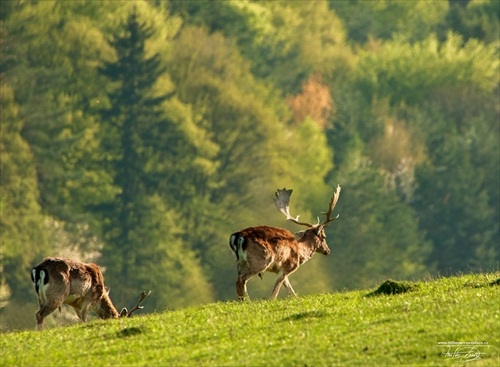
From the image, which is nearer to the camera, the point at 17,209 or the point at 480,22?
the point at 17,209

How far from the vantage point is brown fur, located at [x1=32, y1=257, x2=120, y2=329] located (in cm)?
3228

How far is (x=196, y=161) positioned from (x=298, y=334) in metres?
75.8

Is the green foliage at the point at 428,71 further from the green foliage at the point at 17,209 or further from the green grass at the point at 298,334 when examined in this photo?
the green grass at the point at 298,334

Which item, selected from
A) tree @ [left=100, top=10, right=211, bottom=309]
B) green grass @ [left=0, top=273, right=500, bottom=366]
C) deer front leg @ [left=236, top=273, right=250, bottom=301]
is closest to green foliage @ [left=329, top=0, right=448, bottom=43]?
tree @ [left=100, top=10, right=211, bottom=309]

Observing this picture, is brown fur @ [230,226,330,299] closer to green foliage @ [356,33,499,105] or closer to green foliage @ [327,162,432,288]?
green foliage @ [327,162,432,288]

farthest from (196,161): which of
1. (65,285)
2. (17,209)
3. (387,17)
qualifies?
(387,17)

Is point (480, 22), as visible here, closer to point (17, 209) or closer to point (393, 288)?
point (17, 209)

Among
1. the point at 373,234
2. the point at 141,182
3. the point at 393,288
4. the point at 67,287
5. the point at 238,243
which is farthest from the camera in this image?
the point at 373,234

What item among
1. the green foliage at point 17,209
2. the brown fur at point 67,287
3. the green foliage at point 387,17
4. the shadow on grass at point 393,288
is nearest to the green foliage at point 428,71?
the green foliage at point 387,17

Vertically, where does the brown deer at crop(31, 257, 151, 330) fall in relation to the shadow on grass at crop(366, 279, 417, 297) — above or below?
below

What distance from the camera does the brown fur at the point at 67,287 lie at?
3228 centimetres

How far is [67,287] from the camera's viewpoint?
107ft

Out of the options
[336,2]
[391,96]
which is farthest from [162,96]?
[336,2]

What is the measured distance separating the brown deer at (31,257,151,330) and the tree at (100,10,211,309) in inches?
1996
